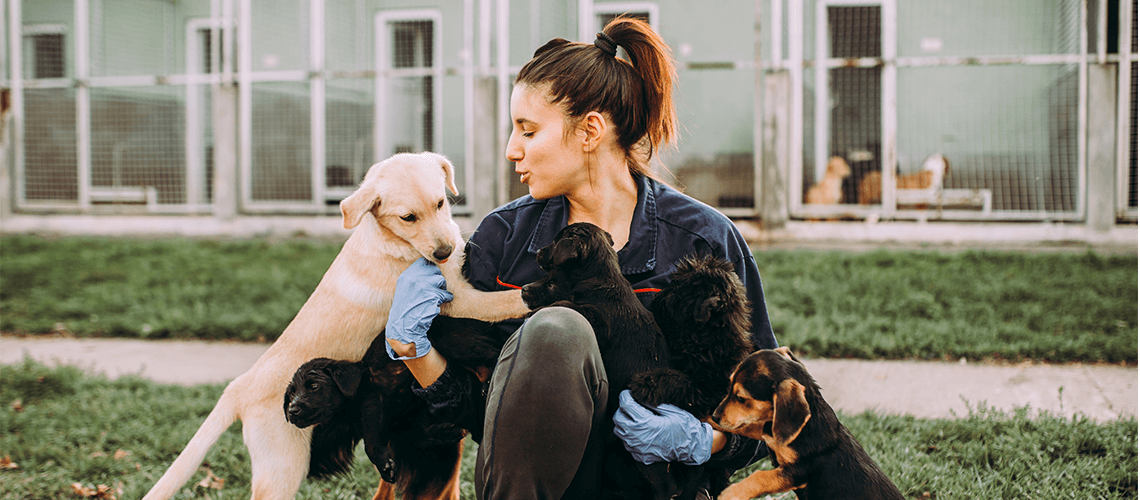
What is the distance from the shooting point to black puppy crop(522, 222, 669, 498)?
2.17 m

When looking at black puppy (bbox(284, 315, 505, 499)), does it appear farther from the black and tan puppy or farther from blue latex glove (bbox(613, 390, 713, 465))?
the black and tan puppy

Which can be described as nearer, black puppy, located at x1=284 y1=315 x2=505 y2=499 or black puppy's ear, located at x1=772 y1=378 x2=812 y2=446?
black puppy's ear, located at x1=772 y1=378 x2=812 y2=446

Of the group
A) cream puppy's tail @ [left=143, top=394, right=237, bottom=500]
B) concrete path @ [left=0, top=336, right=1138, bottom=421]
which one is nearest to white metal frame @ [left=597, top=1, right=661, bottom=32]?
concrete path @ [left=0, top=336, right=1138, bottom=421]

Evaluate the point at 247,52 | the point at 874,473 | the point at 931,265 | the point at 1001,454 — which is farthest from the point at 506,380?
the point at 247,52

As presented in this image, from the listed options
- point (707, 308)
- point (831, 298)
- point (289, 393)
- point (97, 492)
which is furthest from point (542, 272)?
point (831, 298)

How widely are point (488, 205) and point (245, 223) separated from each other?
12.5 feet

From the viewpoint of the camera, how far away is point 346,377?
225 cm

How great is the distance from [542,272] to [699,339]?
0.69 m

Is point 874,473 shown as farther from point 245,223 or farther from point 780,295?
point 245,223

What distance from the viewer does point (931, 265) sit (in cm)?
758

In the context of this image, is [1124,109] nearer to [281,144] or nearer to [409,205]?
[409,205]

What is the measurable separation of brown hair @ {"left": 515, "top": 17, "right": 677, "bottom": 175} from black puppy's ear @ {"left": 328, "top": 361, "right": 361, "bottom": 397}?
3.66ft

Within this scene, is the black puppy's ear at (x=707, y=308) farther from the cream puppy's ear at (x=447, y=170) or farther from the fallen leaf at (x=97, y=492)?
the fallen leaf at (x=97, y=492)

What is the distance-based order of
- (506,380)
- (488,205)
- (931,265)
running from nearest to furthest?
(506,380)
(931,265)
(488,205)
